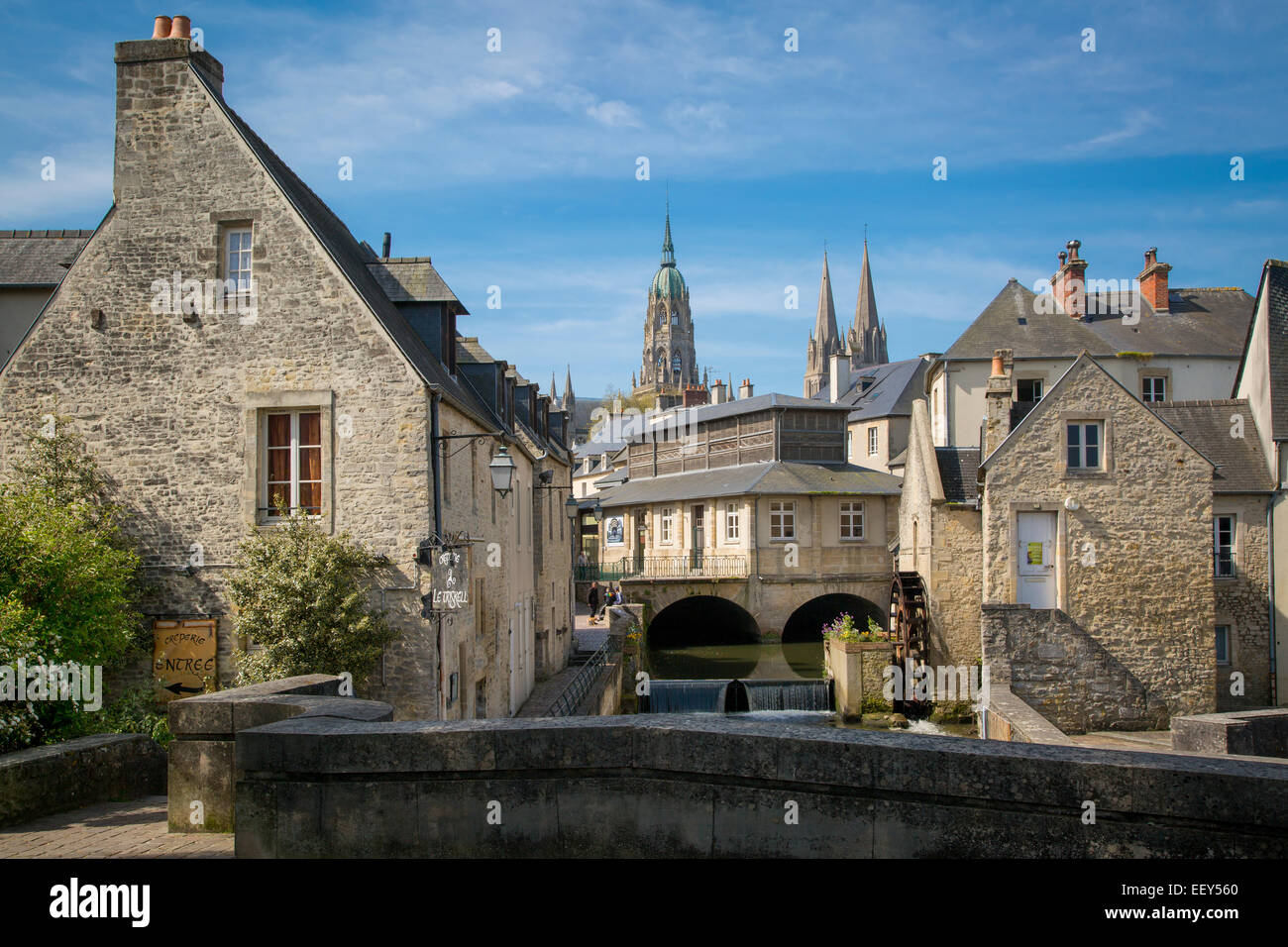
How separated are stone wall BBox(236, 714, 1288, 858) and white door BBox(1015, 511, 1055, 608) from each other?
61.7 ft

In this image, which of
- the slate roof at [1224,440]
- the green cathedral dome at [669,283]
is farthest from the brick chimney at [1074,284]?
the green cathedral dome at [669,283]

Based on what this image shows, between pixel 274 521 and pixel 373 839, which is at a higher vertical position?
pixel 274 521

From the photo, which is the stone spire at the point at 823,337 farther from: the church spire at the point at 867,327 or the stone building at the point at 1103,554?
the stone building at the point at 1103,554

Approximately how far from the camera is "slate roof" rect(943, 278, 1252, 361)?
31047 millimetres

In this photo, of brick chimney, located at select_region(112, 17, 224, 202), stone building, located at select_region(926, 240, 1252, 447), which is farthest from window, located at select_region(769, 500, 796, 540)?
brick chimney, located at select_region(112, 17, 224, 202)

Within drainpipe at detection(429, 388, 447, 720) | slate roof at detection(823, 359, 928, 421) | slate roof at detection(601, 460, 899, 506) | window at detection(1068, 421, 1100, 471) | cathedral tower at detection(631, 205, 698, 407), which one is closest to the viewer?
drainpipe at detection(429, 388, 447, 720)

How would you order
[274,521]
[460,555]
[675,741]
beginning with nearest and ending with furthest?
[675,741], [274,521], [460,555]

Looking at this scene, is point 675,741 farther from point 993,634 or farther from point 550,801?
point 993,634

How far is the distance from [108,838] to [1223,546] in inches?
956

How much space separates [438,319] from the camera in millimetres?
16094

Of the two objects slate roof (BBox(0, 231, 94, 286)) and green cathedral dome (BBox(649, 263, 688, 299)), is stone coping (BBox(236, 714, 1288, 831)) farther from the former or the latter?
green cathedral dome (BBox(649, 263, 688, 299))

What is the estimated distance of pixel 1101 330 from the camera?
31.8 m

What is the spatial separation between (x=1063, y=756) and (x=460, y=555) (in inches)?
414

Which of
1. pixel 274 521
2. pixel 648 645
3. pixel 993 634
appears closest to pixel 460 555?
pixel 274 521
